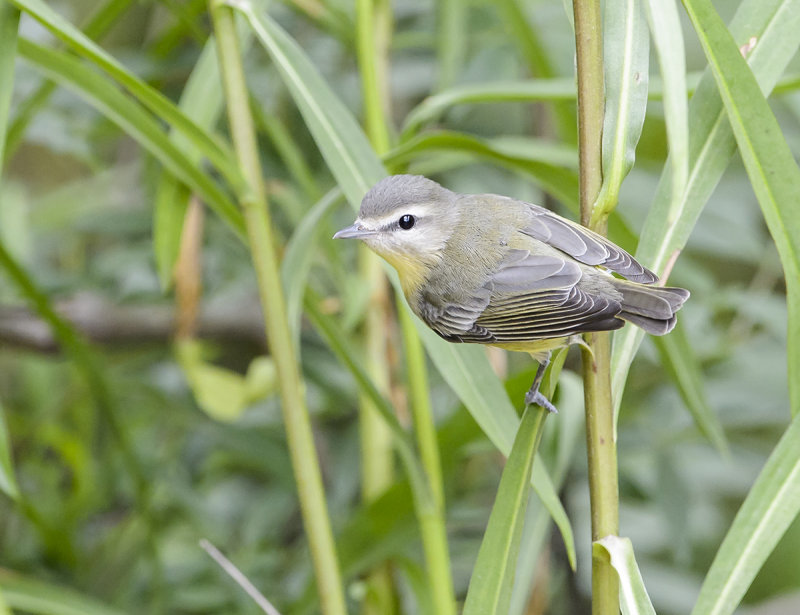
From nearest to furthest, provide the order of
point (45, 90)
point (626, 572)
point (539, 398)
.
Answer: point (626, 572)
point (539, 398)
point (45, 90)

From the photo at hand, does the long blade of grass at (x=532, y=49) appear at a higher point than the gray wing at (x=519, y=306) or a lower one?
higher

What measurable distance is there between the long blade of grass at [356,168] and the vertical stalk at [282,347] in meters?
0.04

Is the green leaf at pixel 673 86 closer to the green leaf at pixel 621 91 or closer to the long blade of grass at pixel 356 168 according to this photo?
the green leaf at pixel 621 91

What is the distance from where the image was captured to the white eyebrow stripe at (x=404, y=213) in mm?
790

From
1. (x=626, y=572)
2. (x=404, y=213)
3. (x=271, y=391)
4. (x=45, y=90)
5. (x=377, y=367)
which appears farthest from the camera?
(x=271, y=391)

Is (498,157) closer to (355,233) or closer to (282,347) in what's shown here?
(355,233)

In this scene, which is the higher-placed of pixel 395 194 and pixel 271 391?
pixel 395 194

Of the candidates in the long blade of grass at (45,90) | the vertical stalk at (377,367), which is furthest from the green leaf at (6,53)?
the vertical stalk at (377,367)

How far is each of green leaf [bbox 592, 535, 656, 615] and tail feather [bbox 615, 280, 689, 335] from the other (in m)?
0.16

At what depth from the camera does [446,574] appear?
89cm

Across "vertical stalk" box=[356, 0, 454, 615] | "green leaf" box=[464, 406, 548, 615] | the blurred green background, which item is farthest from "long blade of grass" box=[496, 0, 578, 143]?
"green leaf" box=[464, 406, 548, 615]

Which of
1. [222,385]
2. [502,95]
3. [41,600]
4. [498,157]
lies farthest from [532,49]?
[41,600]

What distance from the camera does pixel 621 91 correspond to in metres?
0.60

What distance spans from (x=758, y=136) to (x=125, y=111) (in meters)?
0.61
